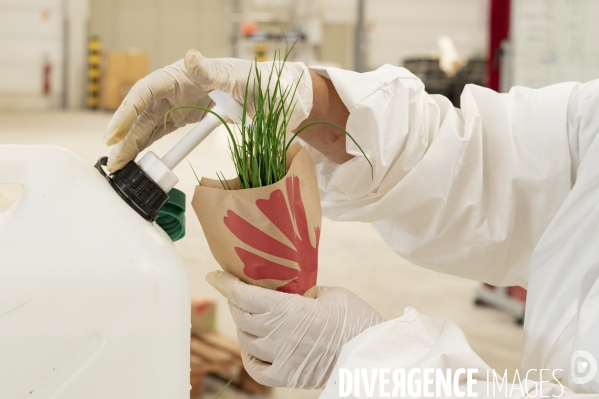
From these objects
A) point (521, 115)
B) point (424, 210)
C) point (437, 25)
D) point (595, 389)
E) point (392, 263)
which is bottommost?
point (392, 263)

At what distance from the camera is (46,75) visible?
9195mm

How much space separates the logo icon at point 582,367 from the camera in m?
0.75

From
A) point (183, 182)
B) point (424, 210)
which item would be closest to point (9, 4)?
point (183, 182)

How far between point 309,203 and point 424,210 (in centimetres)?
29

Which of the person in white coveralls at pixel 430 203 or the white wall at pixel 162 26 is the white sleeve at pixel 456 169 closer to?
the person in white coveralls at pixel 430 203

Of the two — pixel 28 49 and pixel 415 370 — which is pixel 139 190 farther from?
pixel 28 49

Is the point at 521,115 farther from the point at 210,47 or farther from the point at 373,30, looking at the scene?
the point at 210,47

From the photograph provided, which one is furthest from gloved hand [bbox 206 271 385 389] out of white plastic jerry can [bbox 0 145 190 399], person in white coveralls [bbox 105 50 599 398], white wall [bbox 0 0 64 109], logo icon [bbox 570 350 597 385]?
white wall [bbox 0 0 64 109]

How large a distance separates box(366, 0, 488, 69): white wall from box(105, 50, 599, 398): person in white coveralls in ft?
27.8

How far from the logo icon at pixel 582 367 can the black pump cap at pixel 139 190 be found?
52cm

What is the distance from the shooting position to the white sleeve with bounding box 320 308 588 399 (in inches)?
27.5

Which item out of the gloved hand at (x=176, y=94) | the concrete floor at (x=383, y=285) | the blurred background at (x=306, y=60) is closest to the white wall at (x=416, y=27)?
the blurred background at (x=306, y=60)

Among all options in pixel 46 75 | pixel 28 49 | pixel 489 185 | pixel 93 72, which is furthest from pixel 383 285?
pixel 28 49

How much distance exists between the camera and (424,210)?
103cm
